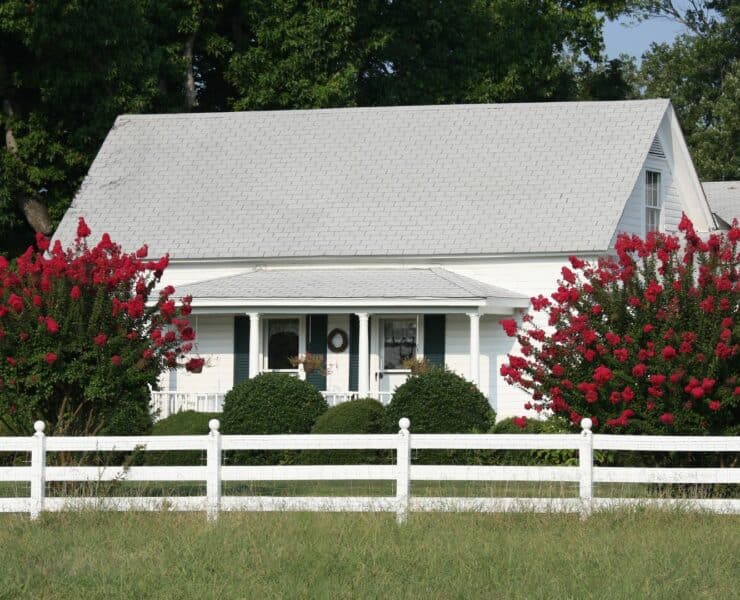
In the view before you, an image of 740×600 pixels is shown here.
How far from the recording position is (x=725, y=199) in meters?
40.4

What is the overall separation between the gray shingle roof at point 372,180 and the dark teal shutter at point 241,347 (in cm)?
145

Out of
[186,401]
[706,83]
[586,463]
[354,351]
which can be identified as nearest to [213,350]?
[186,401]

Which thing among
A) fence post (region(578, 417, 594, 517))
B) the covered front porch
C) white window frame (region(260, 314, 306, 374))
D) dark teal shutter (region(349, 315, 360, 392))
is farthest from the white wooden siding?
fence post (region(578, 417, 594, 517))

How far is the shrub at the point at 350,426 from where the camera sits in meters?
22.6

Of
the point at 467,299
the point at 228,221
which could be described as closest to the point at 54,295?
the point at 467,299

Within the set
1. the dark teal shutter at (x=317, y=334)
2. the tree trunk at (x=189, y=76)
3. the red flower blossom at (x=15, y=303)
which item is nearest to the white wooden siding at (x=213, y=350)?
the dark teal shutter at (x=317, y=334)

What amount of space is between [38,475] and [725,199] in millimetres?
29363

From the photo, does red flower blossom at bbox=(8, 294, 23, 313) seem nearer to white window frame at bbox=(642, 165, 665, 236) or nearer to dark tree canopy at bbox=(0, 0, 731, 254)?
white window frame at bbox=(642, 165, 665, 236)

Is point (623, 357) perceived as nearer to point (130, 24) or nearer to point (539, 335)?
point (539, 335)

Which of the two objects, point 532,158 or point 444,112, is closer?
point 532,158

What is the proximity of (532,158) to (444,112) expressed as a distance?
3045 mm

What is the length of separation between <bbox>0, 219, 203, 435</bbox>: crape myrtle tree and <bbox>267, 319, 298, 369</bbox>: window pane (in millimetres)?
10678

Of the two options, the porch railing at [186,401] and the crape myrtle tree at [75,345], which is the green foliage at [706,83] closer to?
the porch railing at [186,401]

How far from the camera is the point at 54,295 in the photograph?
56.7 feet
